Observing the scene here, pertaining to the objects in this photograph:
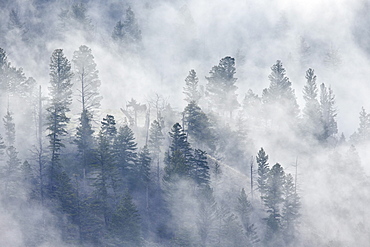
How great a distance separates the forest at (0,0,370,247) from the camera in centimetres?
5366

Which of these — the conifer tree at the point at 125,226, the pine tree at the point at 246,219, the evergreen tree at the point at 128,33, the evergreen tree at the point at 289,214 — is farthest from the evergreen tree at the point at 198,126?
the evergreen tree at the point at 128,33

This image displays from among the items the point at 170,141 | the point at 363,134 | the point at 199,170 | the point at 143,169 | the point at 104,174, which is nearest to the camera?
the point at 104,174

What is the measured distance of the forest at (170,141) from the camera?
53.7 meters

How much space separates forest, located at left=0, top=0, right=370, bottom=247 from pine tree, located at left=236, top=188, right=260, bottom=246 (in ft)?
1.09

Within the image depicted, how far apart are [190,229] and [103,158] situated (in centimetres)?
1491

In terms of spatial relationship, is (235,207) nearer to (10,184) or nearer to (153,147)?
(153,147)

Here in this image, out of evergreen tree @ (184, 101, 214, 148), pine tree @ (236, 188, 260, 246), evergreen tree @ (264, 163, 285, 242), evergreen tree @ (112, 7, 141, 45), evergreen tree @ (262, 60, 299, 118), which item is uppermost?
evergreen tree @ (112, 7, 141, 45)

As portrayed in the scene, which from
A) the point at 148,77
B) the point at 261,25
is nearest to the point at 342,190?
the point at 148,77

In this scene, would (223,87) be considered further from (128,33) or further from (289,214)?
(128,33)

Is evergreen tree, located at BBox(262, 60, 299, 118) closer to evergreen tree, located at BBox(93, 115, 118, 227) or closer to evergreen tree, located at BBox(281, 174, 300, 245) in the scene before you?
evergreen tree, located at BBox(281, 174, 300, 245)

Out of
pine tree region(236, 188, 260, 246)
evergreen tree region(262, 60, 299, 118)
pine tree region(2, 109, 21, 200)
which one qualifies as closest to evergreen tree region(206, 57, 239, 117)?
evergreen tree region(262, 60, 299, 118)

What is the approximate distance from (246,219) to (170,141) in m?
19.8

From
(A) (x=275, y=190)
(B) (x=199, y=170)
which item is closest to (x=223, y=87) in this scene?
(A) (x=275, y=190)

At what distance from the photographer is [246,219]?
201ft
